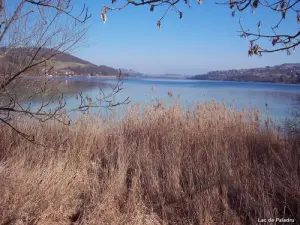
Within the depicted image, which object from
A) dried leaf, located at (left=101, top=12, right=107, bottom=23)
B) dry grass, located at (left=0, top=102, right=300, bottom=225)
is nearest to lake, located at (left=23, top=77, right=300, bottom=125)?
dry grass, located at (left=0, top=102, right=300, bottom=225)

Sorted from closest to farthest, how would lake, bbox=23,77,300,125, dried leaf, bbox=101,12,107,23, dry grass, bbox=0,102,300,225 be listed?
dried leaf, bbox=101,12,107,23 → dry grass, bbox=0,102,300,225 → lake, bbox=23,77,300,125

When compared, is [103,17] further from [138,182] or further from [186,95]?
[186,95]

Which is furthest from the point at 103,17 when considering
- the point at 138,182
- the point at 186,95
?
the point at 186,95

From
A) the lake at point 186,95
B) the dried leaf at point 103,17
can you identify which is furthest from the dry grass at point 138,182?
the dried leaf at point 103,17

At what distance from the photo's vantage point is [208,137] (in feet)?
20.3

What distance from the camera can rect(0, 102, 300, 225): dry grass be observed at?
331 cm

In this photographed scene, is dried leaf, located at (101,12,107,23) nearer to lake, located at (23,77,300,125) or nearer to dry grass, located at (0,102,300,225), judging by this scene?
dry grass, located at (0,102,300,225)

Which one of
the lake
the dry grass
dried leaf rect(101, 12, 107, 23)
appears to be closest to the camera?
dried leaf rect(101, 12, 107, 23)

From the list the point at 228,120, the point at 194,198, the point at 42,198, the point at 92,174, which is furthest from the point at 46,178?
the point at 228,120

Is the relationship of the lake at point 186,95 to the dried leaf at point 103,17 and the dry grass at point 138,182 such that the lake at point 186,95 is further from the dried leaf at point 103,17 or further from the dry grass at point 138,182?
the dried leaf at point 103,17

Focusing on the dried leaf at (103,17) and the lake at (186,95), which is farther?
the lake at (186,95)

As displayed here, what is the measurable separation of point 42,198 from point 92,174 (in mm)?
1114

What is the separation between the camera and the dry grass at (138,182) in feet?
10.9

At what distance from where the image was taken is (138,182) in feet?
13.5
